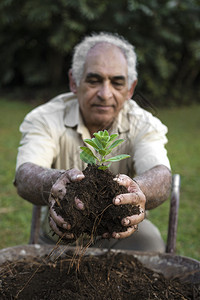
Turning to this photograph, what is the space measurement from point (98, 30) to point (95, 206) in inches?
346

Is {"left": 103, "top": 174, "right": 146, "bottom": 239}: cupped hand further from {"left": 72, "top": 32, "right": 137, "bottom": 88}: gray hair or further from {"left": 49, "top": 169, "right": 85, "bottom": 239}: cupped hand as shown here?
{"left": 72, "top": 32, "right": 137, "bottom": 88}: gray hair

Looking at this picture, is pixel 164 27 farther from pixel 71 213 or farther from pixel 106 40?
pixel 71 213

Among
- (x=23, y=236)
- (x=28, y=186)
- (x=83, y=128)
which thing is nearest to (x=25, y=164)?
(x=28, y=186)

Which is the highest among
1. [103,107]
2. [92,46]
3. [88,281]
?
[92,46]

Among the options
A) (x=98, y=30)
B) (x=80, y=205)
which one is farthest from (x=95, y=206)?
(x=98, y=30)

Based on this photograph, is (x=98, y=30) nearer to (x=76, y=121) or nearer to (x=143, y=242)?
(x=76, y=121)

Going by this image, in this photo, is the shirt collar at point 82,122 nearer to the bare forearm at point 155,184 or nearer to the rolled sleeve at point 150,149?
the rolled sleeve at point 150,149

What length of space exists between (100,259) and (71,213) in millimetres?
540

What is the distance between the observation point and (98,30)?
9492 millimetres

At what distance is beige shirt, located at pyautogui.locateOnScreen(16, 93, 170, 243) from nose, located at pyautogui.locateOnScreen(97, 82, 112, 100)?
0.72 feet

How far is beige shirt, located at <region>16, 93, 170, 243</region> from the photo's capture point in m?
2.28

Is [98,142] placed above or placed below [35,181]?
above

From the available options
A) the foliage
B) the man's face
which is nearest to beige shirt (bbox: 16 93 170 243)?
the man's face

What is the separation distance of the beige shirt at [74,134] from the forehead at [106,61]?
1.03 feet
